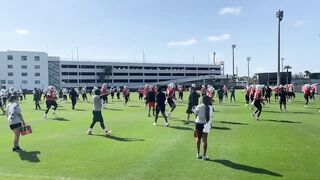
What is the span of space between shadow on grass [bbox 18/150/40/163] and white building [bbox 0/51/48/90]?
11283 centimetres

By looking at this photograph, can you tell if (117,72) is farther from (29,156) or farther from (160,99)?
(29,156)

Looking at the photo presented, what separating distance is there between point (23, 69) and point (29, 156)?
117 m

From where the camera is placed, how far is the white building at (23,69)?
121m

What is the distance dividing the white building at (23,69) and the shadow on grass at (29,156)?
113 meters

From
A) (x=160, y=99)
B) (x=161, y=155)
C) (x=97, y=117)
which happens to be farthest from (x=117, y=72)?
(x=161, y=155)

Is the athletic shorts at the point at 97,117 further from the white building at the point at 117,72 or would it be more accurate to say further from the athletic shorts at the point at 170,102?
the white building at the point at 117,72

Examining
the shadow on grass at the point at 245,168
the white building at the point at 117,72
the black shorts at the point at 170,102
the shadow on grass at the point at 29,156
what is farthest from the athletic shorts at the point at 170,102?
the white building at the point at 117,72

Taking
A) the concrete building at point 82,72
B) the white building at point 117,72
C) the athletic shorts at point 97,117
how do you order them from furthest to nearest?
the white building at point 117,72 < the concrete building at point 82,72 < the athletic shorts at point 97,117

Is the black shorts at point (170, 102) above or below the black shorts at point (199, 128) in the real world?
above

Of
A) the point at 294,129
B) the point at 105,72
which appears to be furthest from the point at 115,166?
the point at 105,72

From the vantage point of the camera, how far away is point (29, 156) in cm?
1178

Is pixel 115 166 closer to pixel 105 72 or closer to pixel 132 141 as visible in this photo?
pixel 132 141

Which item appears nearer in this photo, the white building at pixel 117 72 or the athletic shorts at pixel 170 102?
the athletic shorts at pixel 170 102

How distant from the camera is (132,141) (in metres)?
14.5
